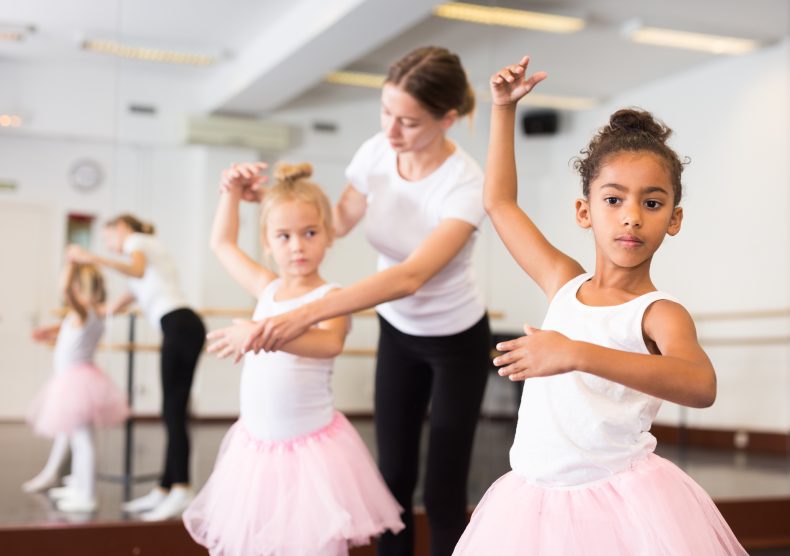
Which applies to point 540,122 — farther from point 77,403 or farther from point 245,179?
point 77,403

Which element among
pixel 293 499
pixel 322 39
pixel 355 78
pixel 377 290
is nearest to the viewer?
pixel 377 290

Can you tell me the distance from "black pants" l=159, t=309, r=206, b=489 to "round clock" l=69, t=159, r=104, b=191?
21.0 inches

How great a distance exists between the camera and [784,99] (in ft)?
17.2

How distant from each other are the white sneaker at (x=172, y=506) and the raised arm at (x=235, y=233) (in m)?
1.35

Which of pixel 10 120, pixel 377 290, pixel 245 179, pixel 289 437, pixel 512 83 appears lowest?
pixel 289 437

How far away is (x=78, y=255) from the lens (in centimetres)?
313

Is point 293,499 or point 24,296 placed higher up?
point 24,296

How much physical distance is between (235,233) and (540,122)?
158cm

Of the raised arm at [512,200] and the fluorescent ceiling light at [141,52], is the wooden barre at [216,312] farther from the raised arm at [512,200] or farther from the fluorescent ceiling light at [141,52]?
the raised arm at [512,200]

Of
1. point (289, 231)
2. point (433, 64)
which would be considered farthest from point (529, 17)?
point (289, 231)

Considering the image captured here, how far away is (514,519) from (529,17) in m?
2.99

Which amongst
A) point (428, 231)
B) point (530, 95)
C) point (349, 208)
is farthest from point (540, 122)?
point (428, 231)

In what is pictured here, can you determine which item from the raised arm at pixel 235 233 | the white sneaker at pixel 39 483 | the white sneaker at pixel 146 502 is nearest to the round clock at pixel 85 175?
the white sneaker at pixel 39 483

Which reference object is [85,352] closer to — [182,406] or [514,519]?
[182,406]
